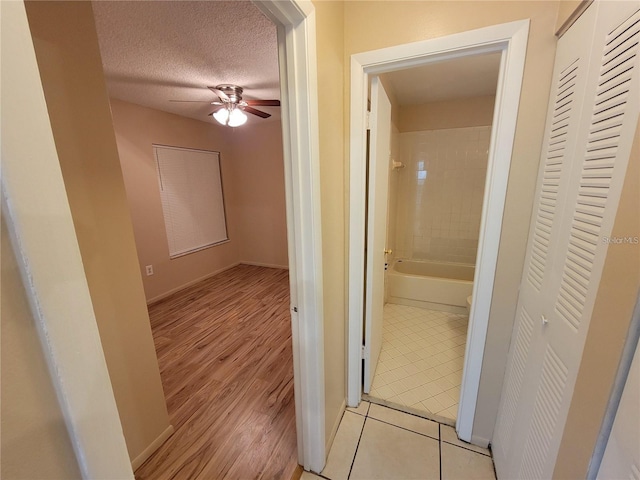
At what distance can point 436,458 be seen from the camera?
4.60ft

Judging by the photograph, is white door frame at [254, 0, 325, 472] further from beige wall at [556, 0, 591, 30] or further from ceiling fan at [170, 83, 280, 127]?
ceiling fan at [170, 83, 280, 127]

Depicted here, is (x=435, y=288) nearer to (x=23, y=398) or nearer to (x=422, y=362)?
(x=422, y=362)

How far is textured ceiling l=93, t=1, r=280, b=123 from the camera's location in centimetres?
139

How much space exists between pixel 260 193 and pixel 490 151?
3.63 m

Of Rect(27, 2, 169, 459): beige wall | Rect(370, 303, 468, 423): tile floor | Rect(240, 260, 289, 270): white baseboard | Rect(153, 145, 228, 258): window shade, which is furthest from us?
Rect(240, 260, 289, 270): white baseboard

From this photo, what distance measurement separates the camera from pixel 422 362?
2.12 meters

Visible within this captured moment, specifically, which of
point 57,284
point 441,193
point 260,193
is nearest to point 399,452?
point 57,284

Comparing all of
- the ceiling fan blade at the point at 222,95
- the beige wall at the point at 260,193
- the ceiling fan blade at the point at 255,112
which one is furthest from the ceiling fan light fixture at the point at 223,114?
the beige wall at the point at 260,193

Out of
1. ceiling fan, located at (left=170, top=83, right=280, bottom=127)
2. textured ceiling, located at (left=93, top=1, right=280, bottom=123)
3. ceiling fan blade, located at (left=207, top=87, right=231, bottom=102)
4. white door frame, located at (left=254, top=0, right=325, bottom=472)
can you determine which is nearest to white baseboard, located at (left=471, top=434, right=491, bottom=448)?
white door frame, located at (left=254, top=0, right=325, bottom=472)

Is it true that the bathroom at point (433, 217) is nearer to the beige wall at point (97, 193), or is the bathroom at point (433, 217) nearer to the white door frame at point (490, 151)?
the white door frame at point (490, 151)

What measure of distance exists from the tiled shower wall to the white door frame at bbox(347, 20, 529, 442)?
1996mm

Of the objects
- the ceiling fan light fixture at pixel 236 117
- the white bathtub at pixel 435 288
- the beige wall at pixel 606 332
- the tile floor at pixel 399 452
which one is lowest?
the tile floor at pixel 399 452

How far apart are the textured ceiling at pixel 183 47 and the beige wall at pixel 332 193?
61cm

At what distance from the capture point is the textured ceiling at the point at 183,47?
1.39 metres
